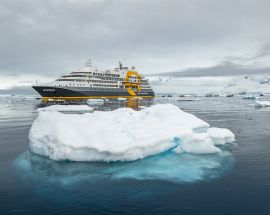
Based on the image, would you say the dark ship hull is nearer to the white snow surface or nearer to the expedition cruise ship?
the expedition cruise ship

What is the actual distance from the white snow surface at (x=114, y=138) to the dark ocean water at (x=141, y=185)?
486 mm

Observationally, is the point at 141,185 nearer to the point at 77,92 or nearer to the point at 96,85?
the point at 77,92

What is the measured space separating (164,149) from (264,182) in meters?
5.24

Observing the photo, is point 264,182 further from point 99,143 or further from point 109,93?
point 109,93

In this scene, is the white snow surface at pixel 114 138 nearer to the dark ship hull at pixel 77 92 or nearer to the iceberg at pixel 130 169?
the iceberg at pixel 130 169

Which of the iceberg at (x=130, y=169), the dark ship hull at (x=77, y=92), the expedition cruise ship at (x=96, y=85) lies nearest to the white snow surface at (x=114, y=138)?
the iceberg at (x=130, y=169)

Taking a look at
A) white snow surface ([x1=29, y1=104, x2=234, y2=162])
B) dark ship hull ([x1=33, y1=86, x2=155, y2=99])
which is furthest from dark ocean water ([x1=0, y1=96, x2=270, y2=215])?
dark ship hull ([x1=33, y1=86, x2=155, y2=99])

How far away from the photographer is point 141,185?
9.71 metres

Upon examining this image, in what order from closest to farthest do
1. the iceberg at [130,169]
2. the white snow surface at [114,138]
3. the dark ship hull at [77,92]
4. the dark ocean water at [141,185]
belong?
the dark ocean water at [141,185] < the iceberg at [130,169] < the white snow surface at [114,138] < the dark ship hull at [77,92]

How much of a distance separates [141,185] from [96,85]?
7878 cm

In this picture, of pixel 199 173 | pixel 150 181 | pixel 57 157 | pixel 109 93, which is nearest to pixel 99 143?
pixel 57 157

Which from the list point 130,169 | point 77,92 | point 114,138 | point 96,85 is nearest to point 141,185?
point 130,169

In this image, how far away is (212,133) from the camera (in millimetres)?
16531

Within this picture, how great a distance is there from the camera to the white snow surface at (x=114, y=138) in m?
12.4
